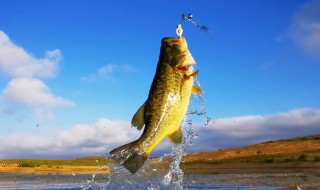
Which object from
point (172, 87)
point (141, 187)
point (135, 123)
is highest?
point (172, 87)

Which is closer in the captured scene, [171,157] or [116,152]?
[116,152]

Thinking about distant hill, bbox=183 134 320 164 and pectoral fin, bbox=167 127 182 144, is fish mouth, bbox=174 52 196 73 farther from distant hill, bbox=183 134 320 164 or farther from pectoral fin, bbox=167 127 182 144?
distant hill, bbox=183 134 320 164

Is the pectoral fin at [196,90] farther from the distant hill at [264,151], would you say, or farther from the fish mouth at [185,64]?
the distant hill at [264,151]

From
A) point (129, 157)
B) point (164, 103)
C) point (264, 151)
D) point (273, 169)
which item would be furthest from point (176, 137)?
point (264, 151)

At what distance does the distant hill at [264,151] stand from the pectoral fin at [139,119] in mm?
41950

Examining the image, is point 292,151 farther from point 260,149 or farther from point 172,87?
point 172,87

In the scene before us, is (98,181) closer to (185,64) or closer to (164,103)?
(164,103)

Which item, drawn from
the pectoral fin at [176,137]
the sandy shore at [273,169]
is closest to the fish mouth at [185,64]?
the pectoral fin at [176,137]

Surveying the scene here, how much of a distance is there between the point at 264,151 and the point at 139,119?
5220cm

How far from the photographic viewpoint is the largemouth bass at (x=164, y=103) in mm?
7555

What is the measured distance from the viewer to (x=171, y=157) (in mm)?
10453

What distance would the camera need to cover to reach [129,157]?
750 centimetres

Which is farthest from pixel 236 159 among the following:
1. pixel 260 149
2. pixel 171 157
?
pixel 171 157

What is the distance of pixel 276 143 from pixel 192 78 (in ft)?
185
